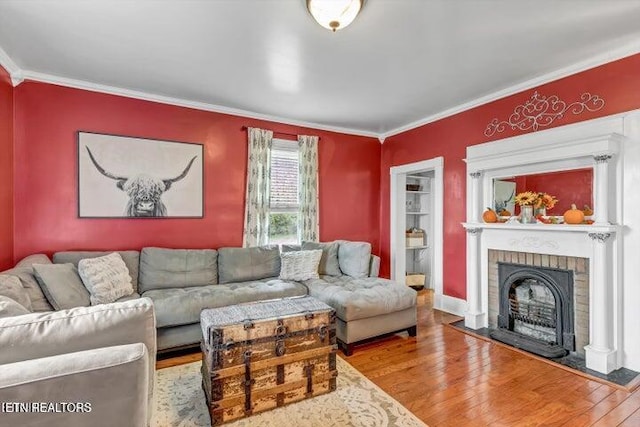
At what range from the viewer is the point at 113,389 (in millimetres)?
1064

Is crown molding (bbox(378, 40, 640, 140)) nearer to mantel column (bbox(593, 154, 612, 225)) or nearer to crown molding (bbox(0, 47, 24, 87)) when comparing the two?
mantel column (bbox(593, 154, 612, 225))

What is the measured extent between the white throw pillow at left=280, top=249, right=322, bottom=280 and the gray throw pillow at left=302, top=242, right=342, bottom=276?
0.22 m

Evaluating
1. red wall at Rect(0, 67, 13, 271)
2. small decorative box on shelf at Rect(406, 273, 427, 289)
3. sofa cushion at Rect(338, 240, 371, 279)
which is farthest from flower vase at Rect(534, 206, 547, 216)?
red wall at Rect(0, 67, 13, 271)

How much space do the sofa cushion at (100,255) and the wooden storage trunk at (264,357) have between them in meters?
1.36

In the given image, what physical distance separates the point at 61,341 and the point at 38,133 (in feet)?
9.55

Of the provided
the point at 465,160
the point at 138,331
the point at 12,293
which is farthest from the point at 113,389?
the point at 465,160

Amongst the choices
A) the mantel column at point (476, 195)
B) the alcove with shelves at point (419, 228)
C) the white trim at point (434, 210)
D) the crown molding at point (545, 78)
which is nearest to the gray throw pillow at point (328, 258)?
the white trim at point (434, 210)

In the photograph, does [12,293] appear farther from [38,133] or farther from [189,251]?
[38,133]

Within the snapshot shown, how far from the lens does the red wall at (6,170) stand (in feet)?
9.02

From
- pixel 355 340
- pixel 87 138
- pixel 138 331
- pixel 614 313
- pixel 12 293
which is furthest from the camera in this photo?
pixel 87 138

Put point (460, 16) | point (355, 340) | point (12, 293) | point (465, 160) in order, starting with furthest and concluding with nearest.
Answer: point (465, 160) < point (355, 340) < point (460, 16) < point (12, 293)

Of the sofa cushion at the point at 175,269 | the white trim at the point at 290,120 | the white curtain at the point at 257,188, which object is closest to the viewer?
the white trim at the point at 290,120

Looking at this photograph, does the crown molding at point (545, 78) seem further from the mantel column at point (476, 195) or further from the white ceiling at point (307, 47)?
the mantel column at point (476, 195)

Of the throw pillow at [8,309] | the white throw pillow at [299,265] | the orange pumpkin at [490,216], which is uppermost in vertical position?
the orange pumpkin at [490,216]
